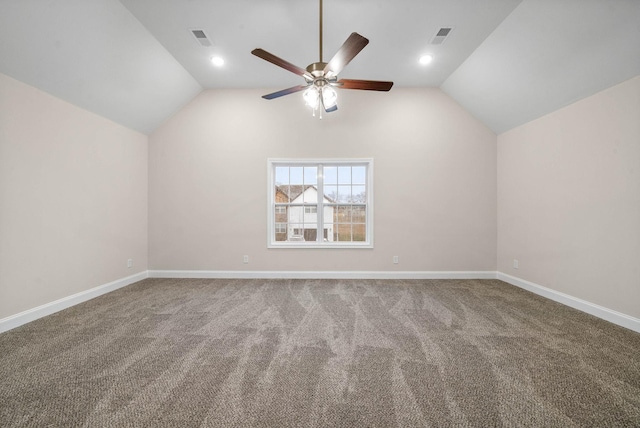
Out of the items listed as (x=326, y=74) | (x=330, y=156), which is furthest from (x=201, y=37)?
(x=330, y=156)

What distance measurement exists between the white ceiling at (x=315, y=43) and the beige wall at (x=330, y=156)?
58 centimetres

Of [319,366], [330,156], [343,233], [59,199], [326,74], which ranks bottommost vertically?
[319,366]

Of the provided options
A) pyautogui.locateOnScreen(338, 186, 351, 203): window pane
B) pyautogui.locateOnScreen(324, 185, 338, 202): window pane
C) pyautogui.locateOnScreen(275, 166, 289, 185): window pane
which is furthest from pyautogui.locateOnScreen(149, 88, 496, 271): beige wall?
pyautogui.locateOnScreen(324, 185, 338, 202): window pane

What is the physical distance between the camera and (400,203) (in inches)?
165

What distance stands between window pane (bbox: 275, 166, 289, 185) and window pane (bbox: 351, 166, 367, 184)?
1.19 m

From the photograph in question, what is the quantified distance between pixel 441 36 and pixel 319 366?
3.76 meters

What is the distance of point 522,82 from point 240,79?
3.97m

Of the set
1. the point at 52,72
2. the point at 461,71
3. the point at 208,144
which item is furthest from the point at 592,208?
the point at 52,72

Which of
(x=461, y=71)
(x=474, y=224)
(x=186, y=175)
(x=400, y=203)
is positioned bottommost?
(x=474, y=224)

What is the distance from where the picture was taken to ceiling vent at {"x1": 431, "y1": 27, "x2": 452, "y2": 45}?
2.84 meters

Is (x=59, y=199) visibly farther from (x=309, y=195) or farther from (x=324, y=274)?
(x=324, y=274)

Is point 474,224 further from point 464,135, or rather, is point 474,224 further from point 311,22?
point 311,22

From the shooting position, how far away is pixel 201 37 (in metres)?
2.97

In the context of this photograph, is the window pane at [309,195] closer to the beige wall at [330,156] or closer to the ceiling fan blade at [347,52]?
the beige wall at [330,156]
